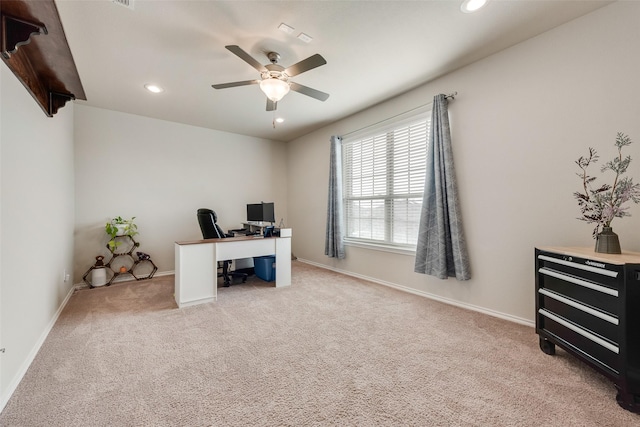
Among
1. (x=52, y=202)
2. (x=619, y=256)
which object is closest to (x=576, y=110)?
(x=619, y=256)

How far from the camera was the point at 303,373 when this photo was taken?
5.80ft

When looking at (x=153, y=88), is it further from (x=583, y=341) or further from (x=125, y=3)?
(x=583, y=341)

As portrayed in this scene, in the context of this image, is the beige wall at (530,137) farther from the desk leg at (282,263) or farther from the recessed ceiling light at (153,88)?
the recessed ceiling light at (153,88)

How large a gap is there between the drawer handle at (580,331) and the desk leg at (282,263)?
2885 millimetres

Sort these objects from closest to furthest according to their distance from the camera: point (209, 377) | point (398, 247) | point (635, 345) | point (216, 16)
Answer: point (635, 345)
point (209, 377)
point (216, 16)
point (398, 247)

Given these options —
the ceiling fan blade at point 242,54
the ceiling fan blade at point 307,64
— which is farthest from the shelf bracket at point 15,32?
the ceiling fan blade at point 307,64

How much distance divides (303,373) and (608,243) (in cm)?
222

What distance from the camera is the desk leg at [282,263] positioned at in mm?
3822

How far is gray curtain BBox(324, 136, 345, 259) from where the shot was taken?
4.52 m

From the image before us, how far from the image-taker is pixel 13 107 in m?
1.77

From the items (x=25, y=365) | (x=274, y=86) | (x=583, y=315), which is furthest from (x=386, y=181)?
(x=25, y=365)

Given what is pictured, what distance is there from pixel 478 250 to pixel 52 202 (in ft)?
14.8

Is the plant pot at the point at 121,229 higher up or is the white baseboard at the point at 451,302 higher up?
the plant pot at the point at 121,229

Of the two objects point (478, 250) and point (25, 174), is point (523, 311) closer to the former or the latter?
point (478, 250)
